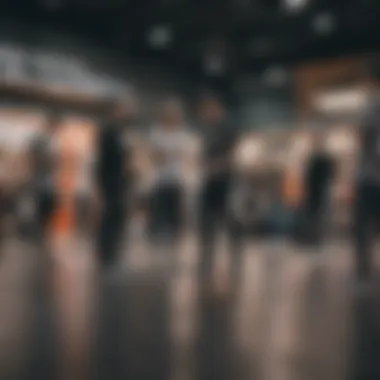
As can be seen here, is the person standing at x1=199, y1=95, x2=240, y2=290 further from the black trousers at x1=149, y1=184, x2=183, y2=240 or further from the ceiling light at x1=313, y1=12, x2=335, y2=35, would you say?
the ceiling light at x1=313, y1=12, x2=335, y2=35

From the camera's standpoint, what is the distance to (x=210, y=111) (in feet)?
3.06

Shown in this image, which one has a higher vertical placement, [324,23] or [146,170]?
[324,23]

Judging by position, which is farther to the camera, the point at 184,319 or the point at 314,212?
the point at 184,319

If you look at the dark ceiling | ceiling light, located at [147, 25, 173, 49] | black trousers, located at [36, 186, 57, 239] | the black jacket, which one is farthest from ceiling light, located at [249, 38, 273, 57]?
black trousers, located at [36, 186, 57, 239]

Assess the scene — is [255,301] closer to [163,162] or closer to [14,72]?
[163,162]

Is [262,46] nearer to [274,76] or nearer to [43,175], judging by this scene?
[274,76]

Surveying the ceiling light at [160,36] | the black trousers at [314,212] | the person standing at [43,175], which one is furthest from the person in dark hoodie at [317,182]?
the person standing at [43,175]

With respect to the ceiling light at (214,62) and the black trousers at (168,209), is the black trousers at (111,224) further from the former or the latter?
the ceiling light at (214,62)

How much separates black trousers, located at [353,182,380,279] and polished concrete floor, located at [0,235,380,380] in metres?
0.05

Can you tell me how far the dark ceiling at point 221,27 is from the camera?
850 mm

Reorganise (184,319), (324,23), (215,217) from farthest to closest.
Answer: (184,319)
(215,217)
(324,23)

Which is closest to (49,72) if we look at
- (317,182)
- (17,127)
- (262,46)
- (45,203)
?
(17,127)

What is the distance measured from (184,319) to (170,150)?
0.49 metres

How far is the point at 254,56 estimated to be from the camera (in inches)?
35.4
